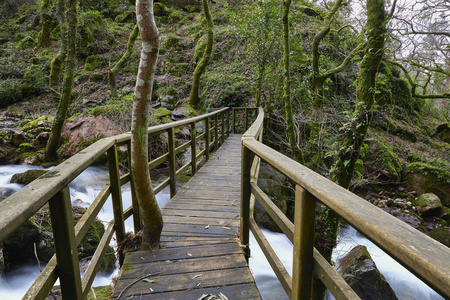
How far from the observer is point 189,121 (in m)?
4.67

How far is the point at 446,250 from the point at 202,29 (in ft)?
59.1

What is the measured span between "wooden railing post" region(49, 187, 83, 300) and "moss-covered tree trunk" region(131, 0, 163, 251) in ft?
3.83

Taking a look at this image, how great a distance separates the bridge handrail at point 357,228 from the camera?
592 millimetres

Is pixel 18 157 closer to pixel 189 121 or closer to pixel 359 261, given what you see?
pixel 189 121

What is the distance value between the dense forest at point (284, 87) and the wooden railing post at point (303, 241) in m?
3.06

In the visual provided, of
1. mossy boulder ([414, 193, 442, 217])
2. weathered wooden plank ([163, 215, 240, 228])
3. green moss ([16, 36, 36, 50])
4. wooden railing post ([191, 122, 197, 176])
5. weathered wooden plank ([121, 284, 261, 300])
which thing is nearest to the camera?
weathered wooden plank ([121, 284, 261, 300])

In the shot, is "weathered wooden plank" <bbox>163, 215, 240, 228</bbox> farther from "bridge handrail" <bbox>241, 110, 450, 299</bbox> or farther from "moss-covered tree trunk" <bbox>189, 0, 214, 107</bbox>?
"moss-covered tree trunk" <bbox>189, 0, 214, 107</bbox>

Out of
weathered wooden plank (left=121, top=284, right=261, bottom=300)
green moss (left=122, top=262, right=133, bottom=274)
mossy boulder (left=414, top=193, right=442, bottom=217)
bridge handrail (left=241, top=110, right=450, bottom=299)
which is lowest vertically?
mossy boulder (left=414, top=193, right=442, bottom=217)

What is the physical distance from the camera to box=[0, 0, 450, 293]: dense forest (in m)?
6.24

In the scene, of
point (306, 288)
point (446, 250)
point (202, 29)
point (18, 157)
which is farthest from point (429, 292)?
point (202, 29)

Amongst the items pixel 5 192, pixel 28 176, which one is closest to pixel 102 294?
pixel 5 192

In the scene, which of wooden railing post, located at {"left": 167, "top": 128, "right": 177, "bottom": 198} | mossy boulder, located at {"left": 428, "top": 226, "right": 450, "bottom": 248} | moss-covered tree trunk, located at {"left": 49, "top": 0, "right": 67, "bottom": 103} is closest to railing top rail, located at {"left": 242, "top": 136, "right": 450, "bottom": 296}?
wooden railing post, located at {"left": 167, "top": 128, "right": 177, "bottom": 198}

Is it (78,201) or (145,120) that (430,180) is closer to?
(145,120)

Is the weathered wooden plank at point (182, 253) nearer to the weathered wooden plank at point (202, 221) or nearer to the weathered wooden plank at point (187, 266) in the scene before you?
the weathered wooden plank at point (187, 266)
